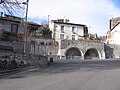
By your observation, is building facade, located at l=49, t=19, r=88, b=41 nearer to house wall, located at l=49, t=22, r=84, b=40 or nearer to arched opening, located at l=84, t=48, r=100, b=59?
house wall, located at l=49, t=22, r=84, b=40

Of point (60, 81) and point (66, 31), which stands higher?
point (66, 31)

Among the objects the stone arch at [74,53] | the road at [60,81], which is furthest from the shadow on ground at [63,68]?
the stone arch at [74,53]

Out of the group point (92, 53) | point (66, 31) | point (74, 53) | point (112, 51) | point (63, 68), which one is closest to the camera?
point (63, 68)

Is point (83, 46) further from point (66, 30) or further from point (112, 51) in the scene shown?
point (66, 30)

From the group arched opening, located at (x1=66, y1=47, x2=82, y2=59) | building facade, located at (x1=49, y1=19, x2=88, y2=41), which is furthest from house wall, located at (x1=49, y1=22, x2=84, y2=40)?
arched opening, located at (x1=66, y1=47, x2=82, y2=59)

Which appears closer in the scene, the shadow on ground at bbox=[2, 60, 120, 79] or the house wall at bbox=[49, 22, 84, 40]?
the shadow on ground at bbox=[2, 60, 120, 79]

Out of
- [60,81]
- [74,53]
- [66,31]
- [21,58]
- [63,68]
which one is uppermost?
[66,31]

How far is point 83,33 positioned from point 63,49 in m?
17.4

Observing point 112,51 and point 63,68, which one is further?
point 112,51

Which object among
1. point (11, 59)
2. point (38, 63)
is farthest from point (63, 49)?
point (11, 59)

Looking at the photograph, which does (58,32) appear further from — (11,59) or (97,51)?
(11,59)

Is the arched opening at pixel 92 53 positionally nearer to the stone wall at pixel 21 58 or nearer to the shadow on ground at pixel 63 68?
the shadow on ground at pixel 63 68

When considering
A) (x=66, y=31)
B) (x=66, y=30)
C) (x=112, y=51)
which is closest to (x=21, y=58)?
(x=112, y=51)

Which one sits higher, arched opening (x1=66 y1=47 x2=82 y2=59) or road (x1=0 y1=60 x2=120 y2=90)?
arched opening (x1=66 y1=47 x2=82 y2=59)
